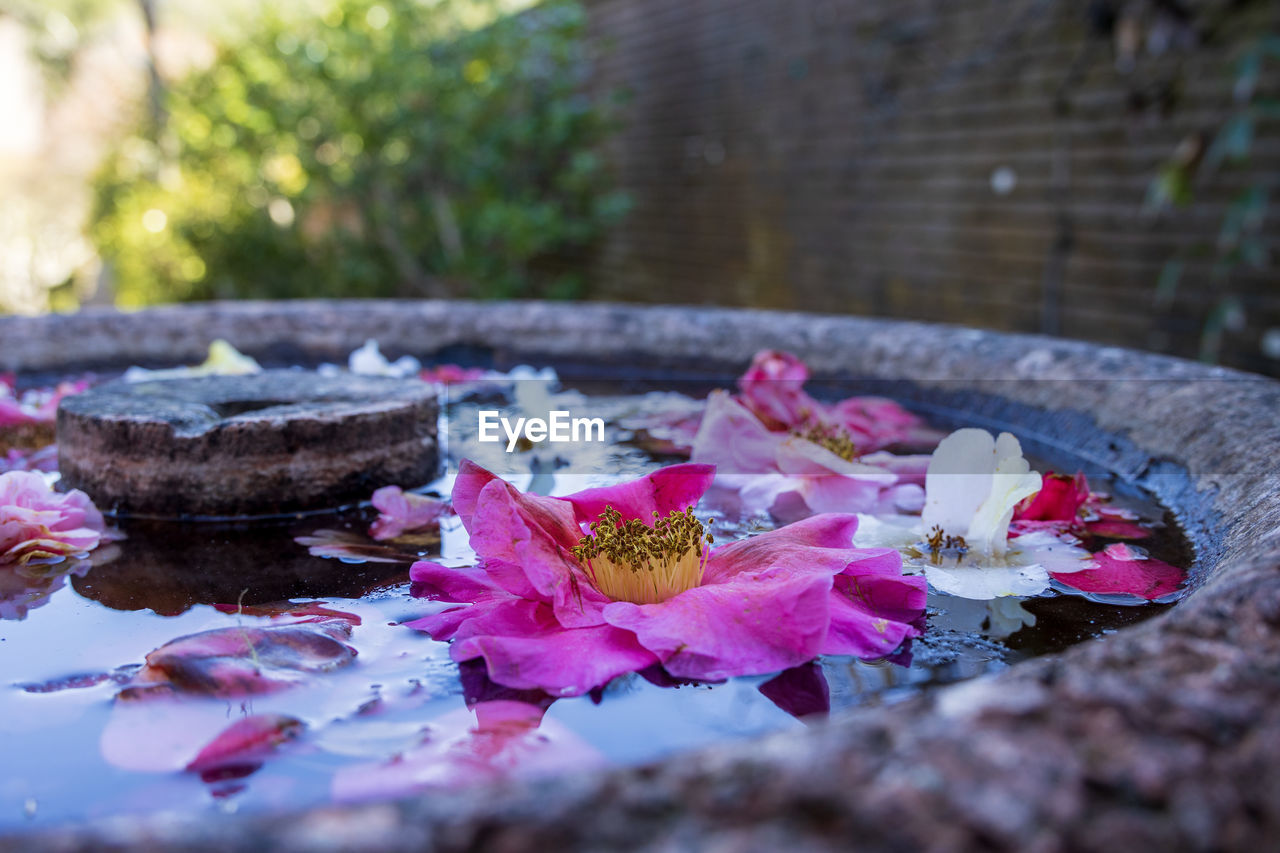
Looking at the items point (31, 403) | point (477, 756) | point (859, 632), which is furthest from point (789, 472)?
point (31, 403)

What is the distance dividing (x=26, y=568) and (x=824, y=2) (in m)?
5.75

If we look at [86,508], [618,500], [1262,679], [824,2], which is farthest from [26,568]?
[824,2]

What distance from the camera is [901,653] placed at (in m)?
0.83

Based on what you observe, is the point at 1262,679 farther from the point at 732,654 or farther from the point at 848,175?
the point at 848,175

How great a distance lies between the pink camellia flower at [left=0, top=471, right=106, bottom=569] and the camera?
1.06m

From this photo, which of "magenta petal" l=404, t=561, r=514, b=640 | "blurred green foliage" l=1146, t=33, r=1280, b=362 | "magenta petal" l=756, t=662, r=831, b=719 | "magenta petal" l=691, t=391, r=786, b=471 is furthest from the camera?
"blurred green foliage" l=1146, t=33, r=1280, b=362

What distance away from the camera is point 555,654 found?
764 millimetres

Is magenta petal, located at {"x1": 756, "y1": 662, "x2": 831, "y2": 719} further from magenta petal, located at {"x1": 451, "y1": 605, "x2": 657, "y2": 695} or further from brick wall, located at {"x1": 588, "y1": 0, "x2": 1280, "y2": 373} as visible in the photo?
brick wall, located at {"x1": 588, "y1": 0, "x2": 1280, "y2": 373}

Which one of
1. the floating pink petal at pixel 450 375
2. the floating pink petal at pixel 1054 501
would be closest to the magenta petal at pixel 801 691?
the floating pink petal at pixel 1054 501

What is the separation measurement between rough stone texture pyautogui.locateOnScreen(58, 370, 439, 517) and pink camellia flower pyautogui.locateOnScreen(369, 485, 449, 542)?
0.11 m

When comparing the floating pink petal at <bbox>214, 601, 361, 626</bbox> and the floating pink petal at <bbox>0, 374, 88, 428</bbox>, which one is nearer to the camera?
the floating pink petal at <bbox>214, 601, 361, 626</bbox>

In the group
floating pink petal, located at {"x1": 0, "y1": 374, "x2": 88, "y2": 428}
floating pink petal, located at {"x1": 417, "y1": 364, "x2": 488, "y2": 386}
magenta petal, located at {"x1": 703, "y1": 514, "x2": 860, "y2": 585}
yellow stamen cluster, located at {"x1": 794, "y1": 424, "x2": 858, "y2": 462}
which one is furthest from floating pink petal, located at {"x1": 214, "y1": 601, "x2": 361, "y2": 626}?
floating pink petal, located at {"x1": 417, "y1": 364, "x2": 488, "y2": 386}

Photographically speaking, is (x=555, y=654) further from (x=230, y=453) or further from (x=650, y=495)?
(x=230, y=453)

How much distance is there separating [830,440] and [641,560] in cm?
57
